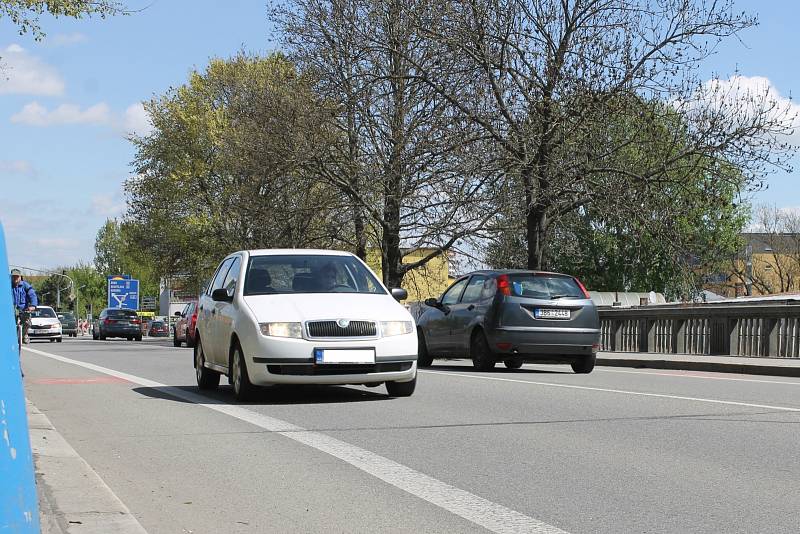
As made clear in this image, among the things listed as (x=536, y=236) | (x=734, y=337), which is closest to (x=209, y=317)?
(x=734, y=337)

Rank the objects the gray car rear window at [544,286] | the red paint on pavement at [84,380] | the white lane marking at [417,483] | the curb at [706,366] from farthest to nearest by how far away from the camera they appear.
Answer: the gray car rear window at [544,286], the curb at [706,366], the red paint on pavement at [84,380], the white lane marking at [417,483]

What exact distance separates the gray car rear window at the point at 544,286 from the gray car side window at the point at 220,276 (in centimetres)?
546

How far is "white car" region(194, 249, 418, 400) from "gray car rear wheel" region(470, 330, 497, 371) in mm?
5290

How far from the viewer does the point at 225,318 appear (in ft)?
42.1

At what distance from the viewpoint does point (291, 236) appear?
4006 cm

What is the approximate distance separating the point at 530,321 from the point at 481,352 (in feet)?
3.55

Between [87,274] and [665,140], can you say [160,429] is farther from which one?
[87,274]

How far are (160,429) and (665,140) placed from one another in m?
20.8

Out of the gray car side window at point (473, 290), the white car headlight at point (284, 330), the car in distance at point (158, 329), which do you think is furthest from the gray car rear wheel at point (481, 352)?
the car in distance at point (158, 329)

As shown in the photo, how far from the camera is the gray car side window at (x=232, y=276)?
13.1 m

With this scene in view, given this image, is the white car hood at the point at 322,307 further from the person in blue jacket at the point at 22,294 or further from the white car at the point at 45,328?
the white car at the point at 45,328

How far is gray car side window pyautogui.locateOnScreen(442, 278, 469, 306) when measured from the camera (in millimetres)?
19875

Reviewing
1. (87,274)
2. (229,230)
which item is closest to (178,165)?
(229,230)

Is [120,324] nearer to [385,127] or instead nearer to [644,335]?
[385,127]
